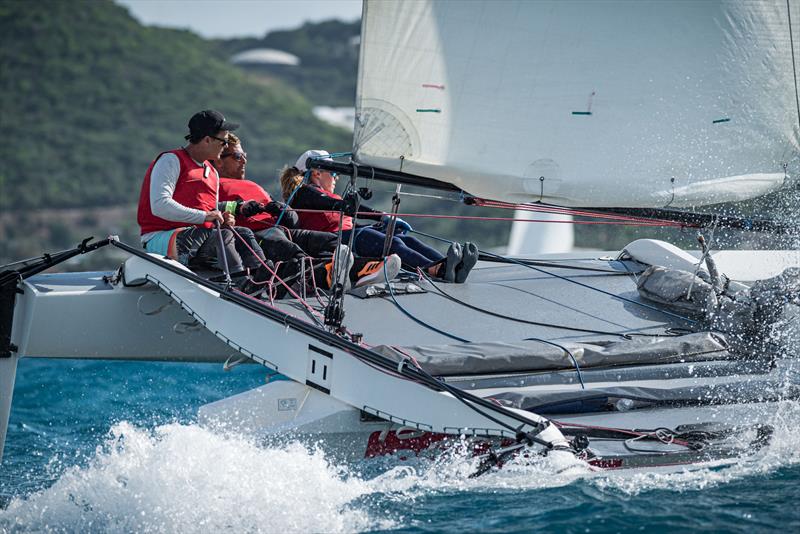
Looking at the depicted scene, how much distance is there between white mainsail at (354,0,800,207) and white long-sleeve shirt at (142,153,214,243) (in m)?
0.88

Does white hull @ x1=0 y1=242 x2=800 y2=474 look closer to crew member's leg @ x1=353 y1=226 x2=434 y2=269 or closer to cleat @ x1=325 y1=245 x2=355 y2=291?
cleat @ x1=325 y1=245 x2=355 y2=291

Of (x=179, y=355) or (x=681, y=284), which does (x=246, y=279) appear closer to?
(x=179, y=355)

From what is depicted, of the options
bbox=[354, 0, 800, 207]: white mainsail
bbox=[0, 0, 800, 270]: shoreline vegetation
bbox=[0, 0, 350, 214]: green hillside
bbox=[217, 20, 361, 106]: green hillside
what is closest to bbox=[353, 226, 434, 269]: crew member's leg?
bbox=[354, 0, 800, 207]: white mainsail

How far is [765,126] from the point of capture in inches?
188

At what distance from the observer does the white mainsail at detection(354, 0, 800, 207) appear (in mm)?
4582

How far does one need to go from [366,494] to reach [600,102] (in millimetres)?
2214

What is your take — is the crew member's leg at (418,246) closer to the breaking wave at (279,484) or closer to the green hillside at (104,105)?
the breaking wave at (279,484)

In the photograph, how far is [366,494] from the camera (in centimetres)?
364

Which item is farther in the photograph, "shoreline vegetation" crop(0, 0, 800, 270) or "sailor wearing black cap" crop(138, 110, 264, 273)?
"shoreline vegetation" crop(0, 0, 800, 270)

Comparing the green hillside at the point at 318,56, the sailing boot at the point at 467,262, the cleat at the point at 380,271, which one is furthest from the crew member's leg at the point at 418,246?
the green hillside at the point at 318,56

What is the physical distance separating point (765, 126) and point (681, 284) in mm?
877

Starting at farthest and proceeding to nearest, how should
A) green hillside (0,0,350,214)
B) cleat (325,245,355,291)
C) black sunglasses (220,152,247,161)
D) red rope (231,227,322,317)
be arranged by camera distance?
green hillside (0,0,350,214) < black sunglasses (220,152,247,161) < red rope (231,227,322,317) < cleat (325,245,355,291)

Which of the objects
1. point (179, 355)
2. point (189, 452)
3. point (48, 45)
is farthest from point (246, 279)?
point (48, 45)

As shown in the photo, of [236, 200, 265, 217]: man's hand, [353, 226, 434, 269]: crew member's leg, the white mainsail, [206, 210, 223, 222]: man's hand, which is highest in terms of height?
the white mainsail
